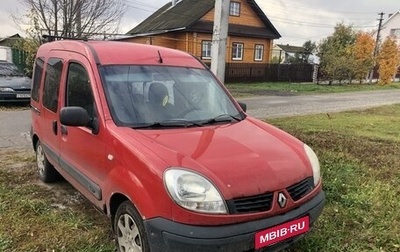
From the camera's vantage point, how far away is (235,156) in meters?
2.98

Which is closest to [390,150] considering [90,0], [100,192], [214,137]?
[214,137]

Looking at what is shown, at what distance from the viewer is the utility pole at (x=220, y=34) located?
701cm

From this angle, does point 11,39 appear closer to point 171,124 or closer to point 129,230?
point 171,124

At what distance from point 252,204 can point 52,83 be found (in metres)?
3.12

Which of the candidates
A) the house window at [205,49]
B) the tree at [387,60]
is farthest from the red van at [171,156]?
the tree at [387,60]

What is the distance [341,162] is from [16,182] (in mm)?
4700

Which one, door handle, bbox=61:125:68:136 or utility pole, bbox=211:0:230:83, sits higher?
utility pole, bbox=211:0:230:83

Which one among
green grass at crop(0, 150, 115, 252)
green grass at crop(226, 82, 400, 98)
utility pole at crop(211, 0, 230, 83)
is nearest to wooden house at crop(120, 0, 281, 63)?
green grass at crop(226, 82, 400, 98)

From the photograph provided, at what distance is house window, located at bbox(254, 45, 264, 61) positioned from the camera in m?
33.3

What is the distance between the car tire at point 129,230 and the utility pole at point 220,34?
4253mm

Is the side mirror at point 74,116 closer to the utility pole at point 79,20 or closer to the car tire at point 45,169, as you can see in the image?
the car tire at point 45,169

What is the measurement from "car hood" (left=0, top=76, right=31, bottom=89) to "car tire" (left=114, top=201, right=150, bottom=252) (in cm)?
1106

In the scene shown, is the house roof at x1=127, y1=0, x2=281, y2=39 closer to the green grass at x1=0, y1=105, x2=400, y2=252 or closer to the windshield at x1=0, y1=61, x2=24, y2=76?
the windshield at x1=0, y1=61, x2=24, y2=76

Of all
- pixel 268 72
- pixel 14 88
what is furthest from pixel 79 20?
pixel 268 72
